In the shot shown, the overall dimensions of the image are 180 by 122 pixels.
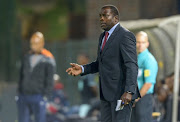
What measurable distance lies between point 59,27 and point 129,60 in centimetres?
1162

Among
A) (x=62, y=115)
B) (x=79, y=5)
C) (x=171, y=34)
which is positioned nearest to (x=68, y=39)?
(x=79, y=5)

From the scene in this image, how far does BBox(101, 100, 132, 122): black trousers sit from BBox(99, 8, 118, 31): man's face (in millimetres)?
841

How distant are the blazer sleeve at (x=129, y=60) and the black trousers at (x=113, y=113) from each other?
0.84 ft

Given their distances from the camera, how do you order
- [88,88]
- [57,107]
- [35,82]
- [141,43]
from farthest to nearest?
1. [57,107]
2. [88,88]
3. [35,82]
4. [141,43]

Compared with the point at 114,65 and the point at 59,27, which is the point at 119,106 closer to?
the point at 114,65

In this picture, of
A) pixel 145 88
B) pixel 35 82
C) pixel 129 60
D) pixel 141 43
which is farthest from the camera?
pixel 35 82

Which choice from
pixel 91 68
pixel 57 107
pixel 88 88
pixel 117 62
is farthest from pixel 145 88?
pixel 57 107

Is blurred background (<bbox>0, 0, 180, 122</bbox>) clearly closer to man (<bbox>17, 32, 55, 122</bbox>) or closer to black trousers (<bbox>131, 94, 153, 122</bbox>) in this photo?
man (<bbox>17, 32, 55, 122</bbox>)

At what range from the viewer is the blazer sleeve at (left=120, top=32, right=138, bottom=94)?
307 inches

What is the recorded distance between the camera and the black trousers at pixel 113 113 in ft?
26.0

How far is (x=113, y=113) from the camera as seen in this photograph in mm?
7934

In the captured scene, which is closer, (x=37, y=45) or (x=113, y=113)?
(x=113, y=113)

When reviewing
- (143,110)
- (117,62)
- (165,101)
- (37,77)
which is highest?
(117,62)

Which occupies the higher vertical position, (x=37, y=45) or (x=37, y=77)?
(x=37, y=45)
